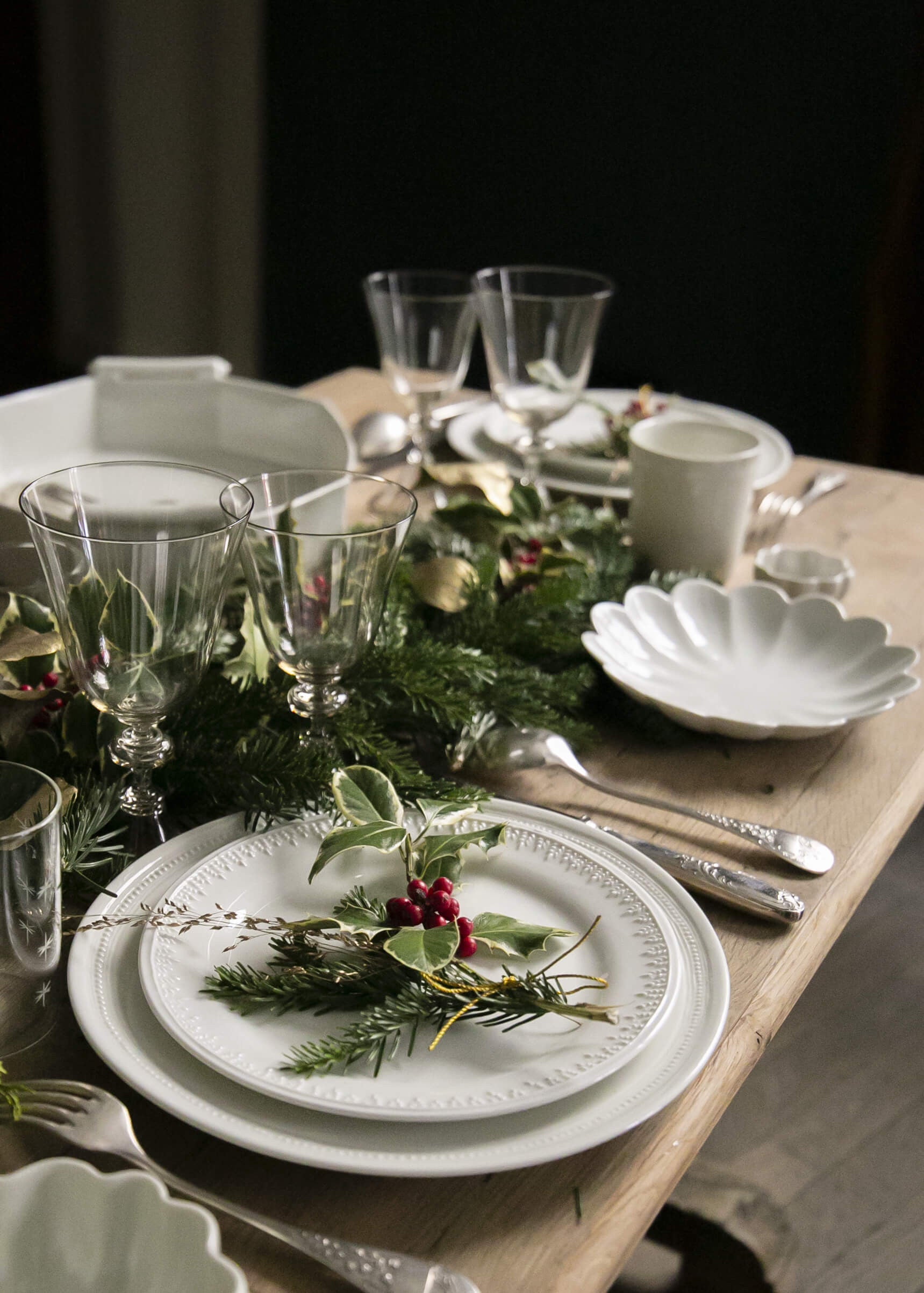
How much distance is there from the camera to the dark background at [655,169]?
2295mm

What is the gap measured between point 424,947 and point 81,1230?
17cm

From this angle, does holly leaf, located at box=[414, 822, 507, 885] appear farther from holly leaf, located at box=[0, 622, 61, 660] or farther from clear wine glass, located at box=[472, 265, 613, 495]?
clear wine glass, located at box=[472, 265, 613, 495]

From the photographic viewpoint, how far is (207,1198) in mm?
Result: 427

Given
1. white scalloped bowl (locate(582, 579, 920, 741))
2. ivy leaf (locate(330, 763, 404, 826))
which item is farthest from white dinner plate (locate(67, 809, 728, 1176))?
white scalloped bowl (locate(582, 579, 920, 741))

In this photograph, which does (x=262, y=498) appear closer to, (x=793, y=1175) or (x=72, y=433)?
(x=72, y=433)

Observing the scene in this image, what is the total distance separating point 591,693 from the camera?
0.84m

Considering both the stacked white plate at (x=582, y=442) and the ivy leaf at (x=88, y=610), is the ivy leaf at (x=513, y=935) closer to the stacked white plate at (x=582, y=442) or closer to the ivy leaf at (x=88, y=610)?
the ivy leaf at (x=88, y=610)

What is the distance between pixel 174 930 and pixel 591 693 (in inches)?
15.2

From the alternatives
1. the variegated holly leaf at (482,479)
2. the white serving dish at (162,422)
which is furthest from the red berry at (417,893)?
the white serving dish at (162,422)

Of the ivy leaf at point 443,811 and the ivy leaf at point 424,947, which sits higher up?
the ivy leaf at point 424,947

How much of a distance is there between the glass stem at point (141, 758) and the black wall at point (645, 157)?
2138mm

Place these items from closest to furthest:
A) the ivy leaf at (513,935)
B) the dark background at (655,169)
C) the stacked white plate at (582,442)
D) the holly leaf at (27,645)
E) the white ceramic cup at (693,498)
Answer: the ivy leaf at (513,935) → the holly leaf at (27,645) → the white ceramic cup at (693,498) → the stacked white plate at (582,442) → the dark background at (655,169)

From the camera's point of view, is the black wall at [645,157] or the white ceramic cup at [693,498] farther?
the black wall at [645,157]

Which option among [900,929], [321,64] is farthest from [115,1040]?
[321,64]
